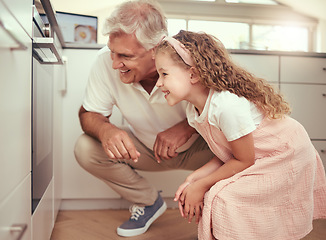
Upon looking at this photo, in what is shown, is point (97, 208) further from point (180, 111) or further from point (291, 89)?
point (291, 89)

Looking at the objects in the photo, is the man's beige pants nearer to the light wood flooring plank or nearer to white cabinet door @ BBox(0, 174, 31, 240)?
the light wood flooring plank

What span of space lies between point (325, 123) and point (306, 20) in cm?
293

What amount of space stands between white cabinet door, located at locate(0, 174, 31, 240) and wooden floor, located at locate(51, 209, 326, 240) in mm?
657

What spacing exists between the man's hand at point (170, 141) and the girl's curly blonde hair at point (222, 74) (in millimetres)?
329

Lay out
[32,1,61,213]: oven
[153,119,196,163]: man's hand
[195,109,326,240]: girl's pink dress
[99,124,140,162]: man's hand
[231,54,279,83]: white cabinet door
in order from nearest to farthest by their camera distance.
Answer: [32,1,61,213]: oven
[195,109,326,240]: girl's pink dress
[99,124,140,162]: man's hand
[153,119,196,163]: man's hand
[231,54,279,83]: white cabinet door

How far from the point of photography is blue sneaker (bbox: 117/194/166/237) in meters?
1.40

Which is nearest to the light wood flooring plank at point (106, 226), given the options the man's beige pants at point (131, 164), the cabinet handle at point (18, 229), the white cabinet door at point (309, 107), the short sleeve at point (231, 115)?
the man's beige pants at point (131, 164)

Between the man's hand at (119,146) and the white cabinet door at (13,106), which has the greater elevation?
the white cabinet door at (13,106)

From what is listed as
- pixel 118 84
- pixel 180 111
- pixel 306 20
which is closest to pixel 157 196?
pixel 180 111

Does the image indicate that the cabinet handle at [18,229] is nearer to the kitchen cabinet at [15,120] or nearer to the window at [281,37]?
the kitchen cabinet at [15,120]

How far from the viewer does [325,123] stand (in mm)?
1932

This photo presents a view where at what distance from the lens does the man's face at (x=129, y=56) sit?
119cm

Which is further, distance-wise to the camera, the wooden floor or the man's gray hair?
the wooden floor

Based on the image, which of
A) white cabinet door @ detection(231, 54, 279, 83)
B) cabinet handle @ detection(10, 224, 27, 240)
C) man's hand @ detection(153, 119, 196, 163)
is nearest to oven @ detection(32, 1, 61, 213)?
cabinet handle @ detection(10, 224, 27, 240)
